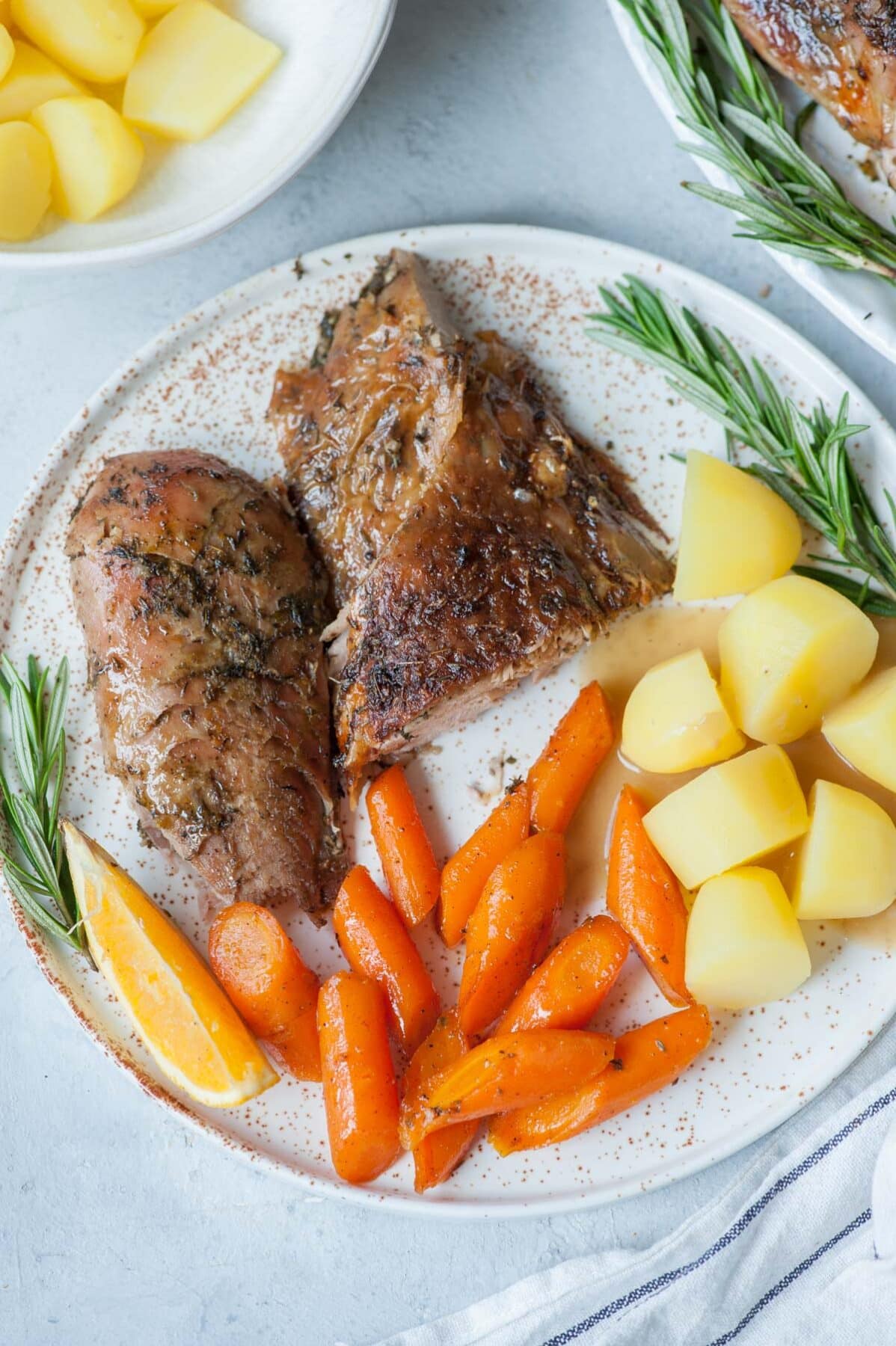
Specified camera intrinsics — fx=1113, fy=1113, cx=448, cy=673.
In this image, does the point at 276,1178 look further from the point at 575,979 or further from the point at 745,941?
the point at 745,941

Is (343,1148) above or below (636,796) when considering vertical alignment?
below

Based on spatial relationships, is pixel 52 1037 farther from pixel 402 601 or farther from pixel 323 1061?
pixel 402 601

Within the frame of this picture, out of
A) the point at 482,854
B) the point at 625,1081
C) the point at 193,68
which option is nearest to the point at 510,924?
the point at 482,854

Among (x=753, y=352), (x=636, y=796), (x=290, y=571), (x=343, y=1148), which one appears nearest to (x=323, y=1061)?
(x=343, y=1148)

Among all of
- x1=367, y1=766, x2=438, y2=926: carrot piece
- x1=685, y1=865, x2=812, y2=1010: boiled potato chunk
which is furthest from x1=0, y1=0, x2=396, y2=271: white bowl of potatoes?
x1=685, y1=865, x2=812, y2=1010: boiled potato chunk

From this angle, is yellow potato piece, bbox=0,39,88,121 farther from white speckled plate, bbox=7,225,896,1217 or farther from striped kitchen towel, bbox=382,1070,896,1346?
striped kitchen towel, bbox=382,1070,896,1346
